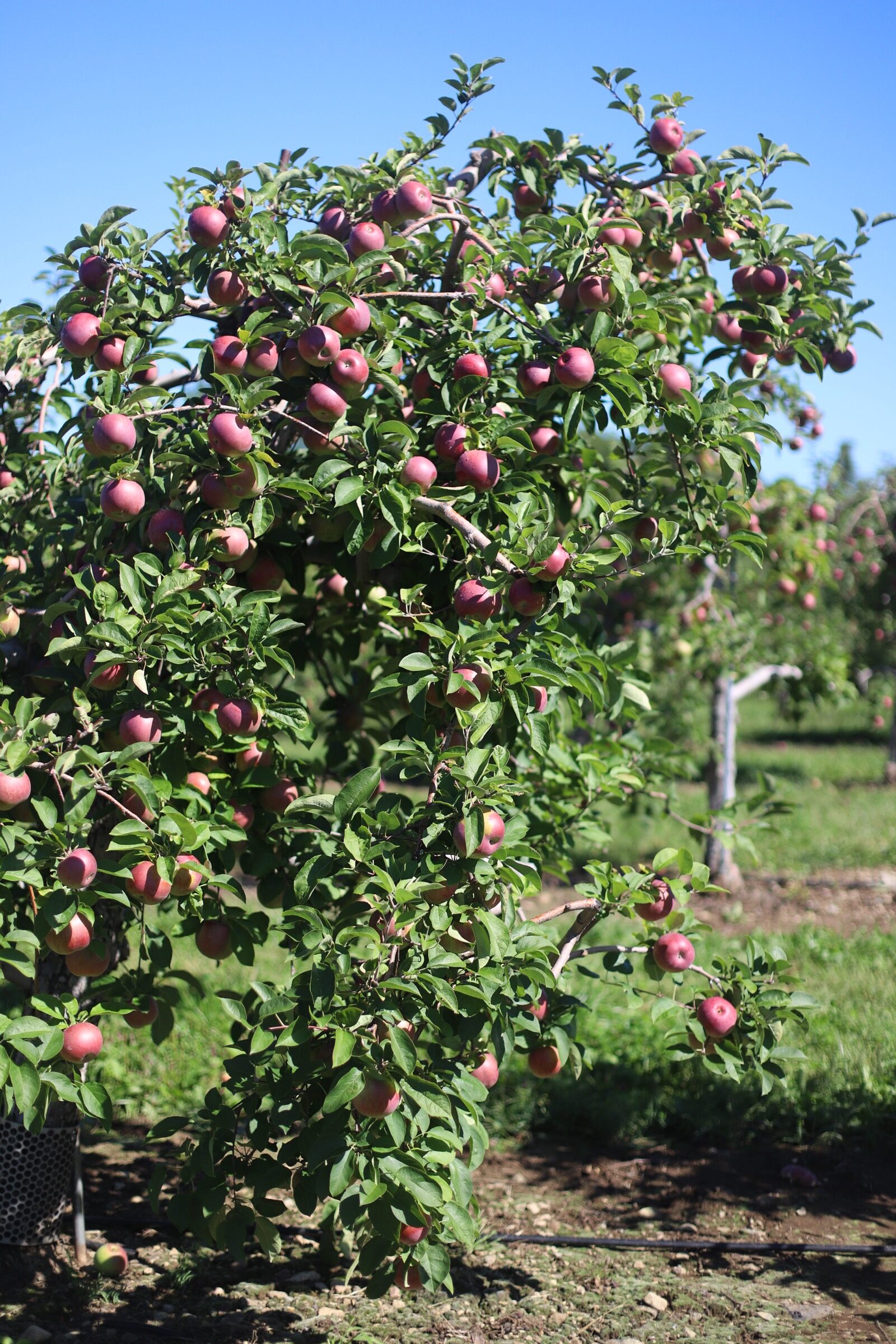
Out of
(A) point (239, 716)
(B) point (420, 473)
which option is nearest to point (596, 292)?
(B) point (420, 473)

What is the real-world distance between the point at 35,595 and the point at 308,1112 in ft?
4.32

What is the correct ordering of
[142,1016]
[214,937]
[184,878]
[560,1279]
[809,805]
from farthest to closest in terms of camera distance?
[809,805], [560,1279], [142,1016], [214,937], [184,878]

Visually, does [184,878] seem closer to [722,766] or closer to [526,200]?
[526,200]

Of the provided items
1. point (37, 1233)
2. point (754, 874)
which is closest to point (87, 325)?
point (37, 1233)

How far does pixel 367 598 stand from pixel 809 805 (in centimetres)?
860

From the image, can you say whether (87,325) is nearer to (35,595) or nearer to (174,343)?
(174,343)

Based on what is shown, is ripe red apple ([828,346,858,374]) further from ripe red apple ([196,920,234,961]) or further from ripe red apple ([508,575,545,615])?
ripe red apple ([196,920,234,961])

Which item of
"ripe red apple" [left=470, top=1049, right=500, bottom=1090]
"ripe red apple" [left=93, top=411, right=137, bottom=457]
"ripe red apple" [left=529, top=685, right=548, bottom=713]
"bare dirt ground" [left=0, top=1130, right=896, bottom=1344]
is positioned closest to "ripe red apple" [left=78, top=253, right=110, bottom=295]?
"ripe red apple" [left=93, top=411, right=137, bottom=457]

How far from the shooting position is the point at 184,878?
7.00 ft

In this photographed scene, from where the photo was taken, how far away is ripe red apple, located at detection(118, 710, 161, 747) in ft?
6.91

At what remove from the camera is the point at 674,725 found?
23.6 feet

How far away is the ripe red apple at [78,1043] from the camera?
2.10 metres

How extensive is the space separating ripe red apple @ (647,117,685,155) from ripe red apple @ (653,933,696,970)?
1812mm

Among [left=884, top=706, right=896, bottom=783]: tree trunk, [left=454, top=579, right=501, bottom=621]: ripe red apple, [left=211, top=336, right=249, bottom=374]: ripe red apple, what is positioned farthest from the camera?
[left=884, top=706, right=896, bottom=783]: tree trunk
